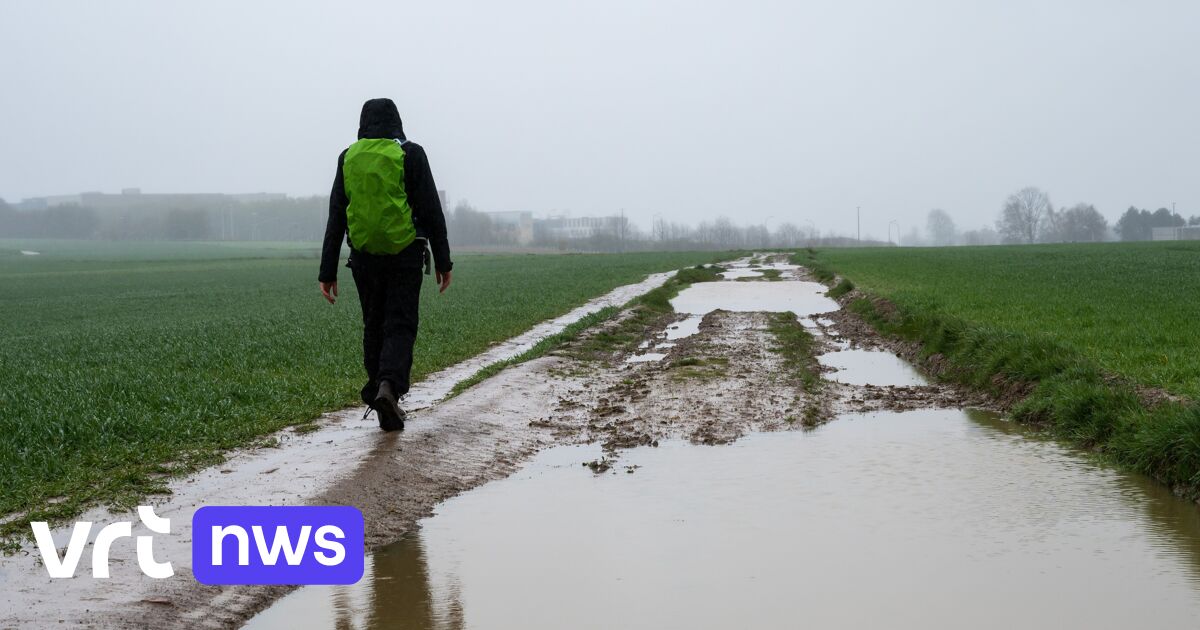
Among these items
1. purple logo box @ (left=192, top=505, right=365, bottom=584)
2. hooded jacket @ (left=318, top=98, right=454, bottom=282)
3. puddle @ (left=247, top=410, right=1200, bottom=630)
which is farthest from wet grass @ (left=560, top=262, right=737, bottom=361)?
purple logo box @ (left=192, top=505, right=365, bottom=584)

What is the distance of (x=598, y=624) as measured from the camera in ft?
15.6

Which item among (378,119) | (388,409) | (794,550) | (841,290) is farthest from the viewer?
(841,290)

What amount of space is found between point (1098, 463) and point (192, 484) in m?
6.28

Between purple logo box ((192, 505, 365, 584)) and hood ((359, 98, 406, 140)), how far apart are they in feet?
9.78

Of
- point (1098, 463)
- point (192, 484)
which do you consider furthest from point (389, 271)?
point (1098, 463)

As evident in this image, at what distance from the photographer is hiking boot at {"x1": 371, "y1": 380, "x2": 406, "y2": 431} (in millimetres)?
8375

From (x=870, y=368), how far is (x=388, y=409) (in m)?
7.76

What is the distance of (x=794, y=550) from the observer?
5.81 m

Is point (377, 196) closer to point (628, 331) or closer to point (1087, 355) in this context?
point (1087, 355)

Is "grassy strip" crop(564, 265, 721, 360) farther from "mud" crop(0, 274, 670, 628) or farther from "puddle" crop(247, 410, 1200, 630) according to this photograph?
"puddle" crop(247, 410, 1200, 630)

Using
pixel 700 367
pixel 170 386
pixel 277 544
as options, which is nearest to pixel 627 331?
pixel 700 367

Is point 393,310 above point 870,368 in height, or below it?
above

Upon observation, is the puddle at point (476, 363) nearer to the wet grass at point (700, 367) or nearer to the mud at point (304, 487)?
the mud at point (304, 487)

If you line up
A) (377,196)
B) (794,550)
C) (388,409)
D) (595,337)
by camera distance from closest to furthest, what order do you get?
(794,550)
(377,196)
(388,409)
(595,337)
